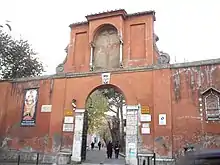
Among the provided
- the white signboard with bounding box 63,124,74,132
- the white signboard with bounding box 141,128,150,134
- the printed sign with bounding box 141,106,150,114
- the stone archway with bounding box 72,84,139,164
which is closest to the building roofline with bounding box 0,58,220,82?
the stone archway with bounding box 72,84,139,164

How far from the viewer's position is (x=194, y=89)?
13508 mm

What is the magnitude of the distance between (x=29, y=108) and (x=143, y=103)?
748 centimetres

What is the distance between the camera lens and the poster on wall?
662 inches

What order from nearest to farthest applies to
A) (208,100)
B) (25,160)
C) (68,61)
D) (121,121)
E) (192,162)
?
(192,162)
(208,100)
(25,160)
(68,61)
(121,121)

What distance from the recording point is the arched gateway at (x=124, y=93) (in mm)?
13297

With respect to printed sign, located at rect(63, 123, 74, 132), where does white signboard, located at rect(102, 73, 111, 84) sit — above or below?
above

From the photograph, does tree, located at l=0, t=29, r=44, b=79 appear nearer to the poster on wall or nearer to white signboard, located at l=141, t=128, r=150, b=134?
the poster on wall

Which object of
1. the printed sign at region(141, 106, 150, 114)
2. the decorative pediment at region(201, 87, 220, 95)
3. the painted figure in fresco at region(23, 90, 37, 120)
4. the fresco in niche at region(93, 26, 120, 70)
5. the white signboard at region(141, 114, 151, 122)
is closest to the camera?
the decorative pediment at region(201, 87, 220, 95)

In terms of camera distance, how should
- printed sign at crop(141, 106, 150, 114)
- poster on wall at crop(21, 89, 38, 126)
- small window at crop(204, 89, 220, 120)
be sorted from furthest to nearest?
poster on wall at crop(21, 89, 38, 126) → printed sign at crop(141, 106, 150, 114) → small window at crop(204, 89, 220, 120)

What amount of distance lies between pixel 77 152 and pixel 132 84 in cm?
487

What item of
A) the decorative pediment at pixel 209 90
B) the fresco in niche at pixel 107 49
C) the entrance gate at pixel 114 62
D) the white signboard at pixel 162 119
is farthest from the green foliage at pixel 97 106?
the decorative pediment at pixel 209 90

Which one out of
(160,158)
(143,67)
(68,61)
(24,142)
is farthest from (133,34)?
(24,142)

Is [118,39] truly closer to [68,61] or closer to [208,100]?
[68,61]

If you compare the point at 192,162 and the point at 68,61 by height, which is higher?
the point at 68,61
